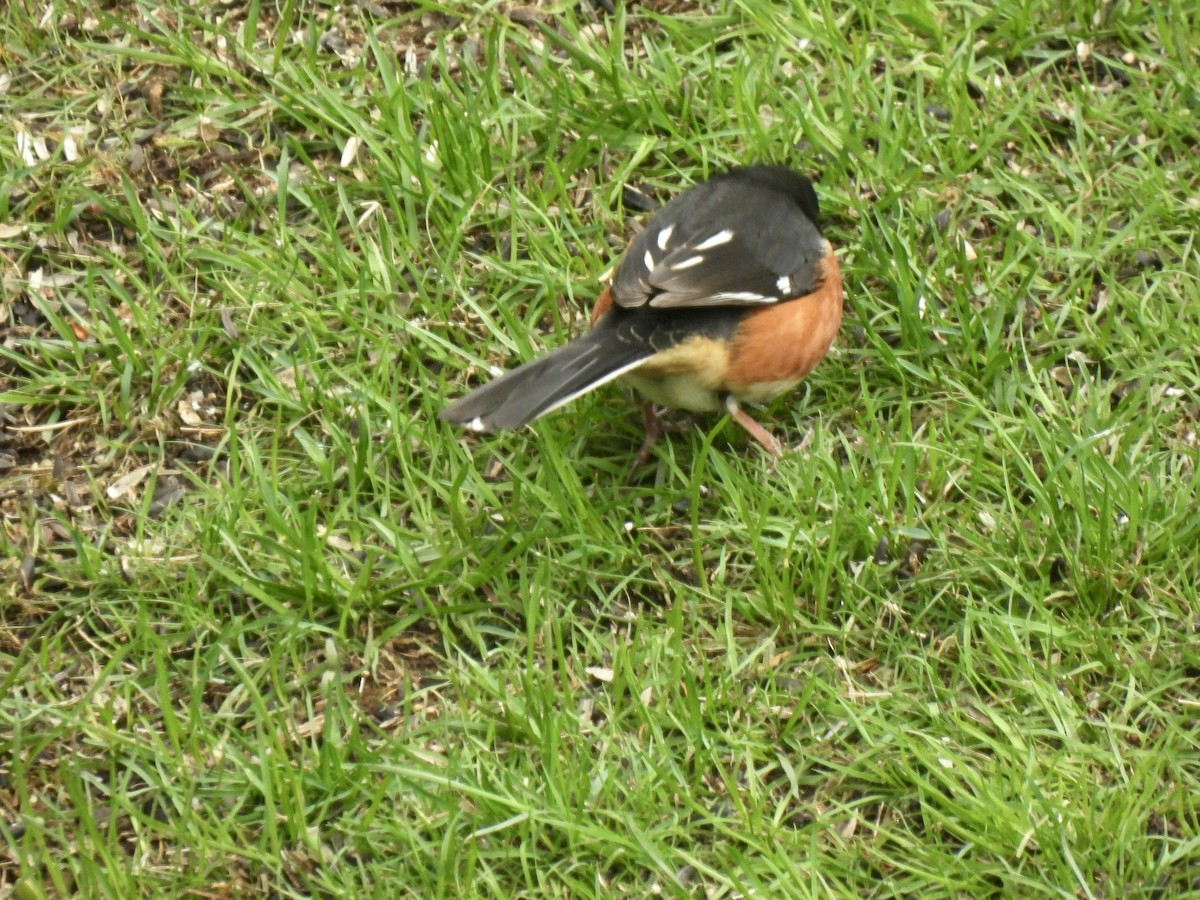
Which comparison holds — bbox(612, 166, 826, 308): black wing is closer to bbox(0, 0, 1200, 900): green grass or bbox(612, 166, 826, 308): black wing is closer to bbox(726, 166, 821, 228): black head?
bbox(726, 166, 821, 228): black head

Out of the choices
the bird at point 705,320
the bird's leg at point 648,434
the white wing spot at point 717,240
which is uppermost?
the white wing spot at point 717,240

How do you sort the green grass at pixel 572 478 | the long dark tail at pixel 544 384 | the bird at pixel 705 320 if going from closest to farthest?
the green grass at pixel 572 478, the long dark tail at pixel 544 384, the bird at pixel 705 320

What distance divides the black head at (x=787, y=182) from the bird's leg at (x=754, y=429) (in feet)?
2.31

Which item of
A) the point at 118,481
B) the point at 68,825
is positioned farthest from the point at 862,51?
the point at 68,825

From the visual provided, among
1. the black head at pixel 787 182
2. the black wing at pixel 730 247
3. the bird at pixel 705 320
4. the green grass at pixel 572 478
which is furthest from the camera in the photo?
the black head at pixel 787 182

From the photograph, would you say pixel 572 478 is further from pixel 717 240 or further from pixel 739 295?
pixel 717 240

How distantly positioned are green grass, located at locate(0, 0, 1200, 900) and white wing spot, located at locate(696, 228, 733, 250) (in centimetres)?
56

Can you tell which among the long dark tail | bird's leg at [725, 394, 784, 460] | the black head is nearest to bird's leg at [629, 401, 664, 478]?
bird's leg at [725, 394, 784, 460]

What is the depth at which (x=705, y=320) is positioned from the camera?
436 cm

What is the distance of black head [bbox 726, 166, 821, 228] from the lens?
477 centimetres

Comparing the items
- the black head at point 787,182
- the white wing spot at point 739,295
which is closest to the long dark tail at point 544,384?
the white wing spot at point 739,295

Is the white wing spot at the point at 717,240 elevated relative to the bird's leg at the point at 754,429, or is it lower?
elevated

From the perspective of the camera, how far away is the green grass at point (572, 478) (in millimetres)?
3633

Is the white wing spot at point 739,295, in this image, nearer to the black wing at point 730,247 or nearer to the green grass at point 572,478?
the black wing at point 730,247
